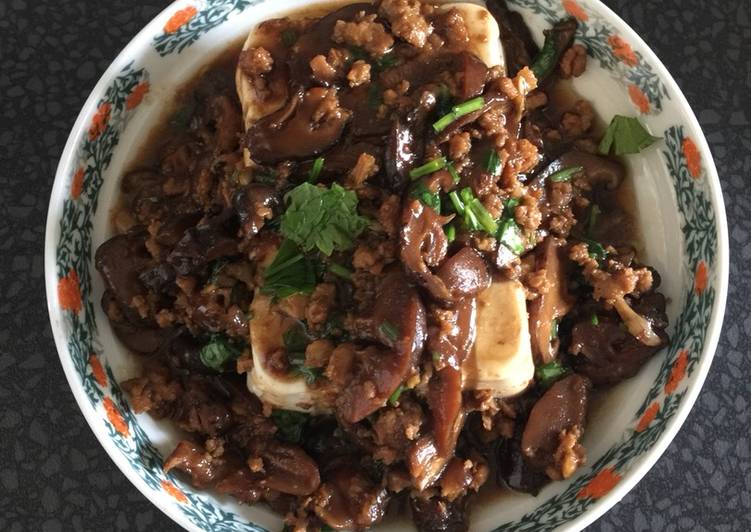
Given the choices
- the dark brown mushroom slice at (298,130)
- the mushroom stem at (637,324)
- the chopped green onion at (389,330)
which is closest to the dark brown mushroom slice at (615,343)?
the mushroom stem at (637,324)

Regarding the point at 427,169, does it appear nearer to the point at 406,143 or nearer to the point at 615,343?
the point at 406,143

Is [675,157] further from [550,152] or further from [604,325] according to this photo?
[604,325]

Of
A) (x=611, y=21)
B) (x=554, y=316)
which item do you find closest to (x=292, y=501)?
(x=554, y=316)

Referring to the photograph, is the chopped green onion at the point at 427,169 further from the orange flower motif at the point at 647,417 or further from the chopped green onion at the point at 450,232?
the orange flower motif at the point at 647,417

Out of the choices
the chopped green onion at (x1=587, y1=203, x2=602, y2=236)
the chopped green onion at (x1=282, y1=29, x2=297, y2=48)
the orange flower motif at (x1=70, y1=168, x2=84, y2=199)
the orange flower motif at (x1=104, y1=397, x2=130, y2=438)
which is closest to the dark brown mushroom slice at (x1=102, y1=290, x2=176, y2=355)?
the orange flower motif at (x1=104, y1=397, x2=130, y2=438)

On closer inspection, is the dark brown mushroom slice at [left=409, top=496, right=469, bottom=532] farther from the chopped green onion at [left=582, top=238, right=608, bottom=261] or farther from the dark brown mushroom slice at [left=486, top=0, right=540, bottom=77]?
the dark brown mushroom slice at [left=486, top=0, right=540, bottom=77]
